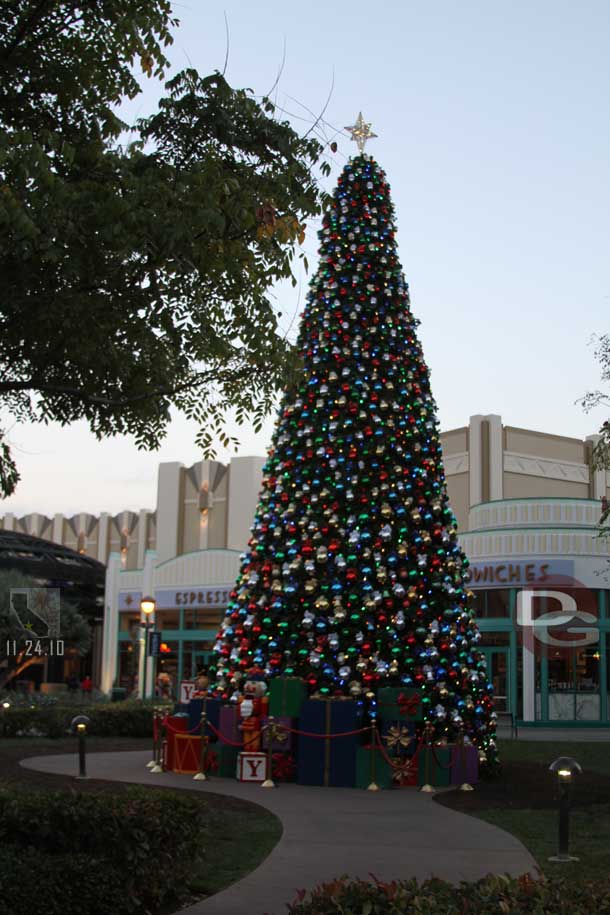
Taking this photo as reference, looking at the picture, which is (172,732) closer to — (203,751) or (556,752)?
(203,751)

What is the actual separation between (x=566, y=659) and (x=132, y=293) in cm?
2659

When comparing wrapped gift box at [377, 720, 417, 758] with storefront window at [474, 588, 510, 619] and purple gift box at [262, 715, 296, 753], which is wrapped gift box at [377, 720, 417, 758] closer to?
purple gift box at [262, 715, 296, 753]

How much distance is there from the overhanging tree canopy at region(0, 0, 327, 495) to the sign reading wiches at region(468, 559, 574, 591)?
959 inches

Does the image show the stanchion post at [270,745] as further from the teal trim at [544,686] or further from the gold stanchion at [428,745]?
the teal trim at [544,686]

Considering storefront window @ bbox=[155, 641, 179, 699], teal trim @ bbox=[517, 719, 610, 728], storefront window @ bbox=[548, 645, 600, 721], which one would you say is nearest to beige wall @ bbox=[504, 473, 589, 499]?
storefront window @ bbox=[548, 645, 600, 721]

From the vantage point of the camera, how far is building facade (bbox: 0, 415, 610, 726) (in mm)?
32969

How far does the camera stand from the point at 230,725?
15602mm

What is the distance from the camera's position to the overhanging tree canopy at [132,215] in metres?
8.25

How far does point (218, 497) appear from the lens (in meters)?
51.8

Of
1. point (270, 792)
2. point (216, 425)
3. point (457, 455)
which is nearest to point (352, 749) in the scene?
point (270, 792)

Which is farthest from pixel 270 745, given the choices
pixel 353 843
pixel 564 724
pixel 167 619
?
pixel 167 619

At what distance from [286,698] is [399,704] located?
5.30ft

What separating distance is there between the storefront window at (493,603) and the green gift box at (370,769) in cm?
→ 1936

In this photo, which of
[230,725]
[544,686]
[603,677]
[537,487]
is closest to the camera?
[230,725]
